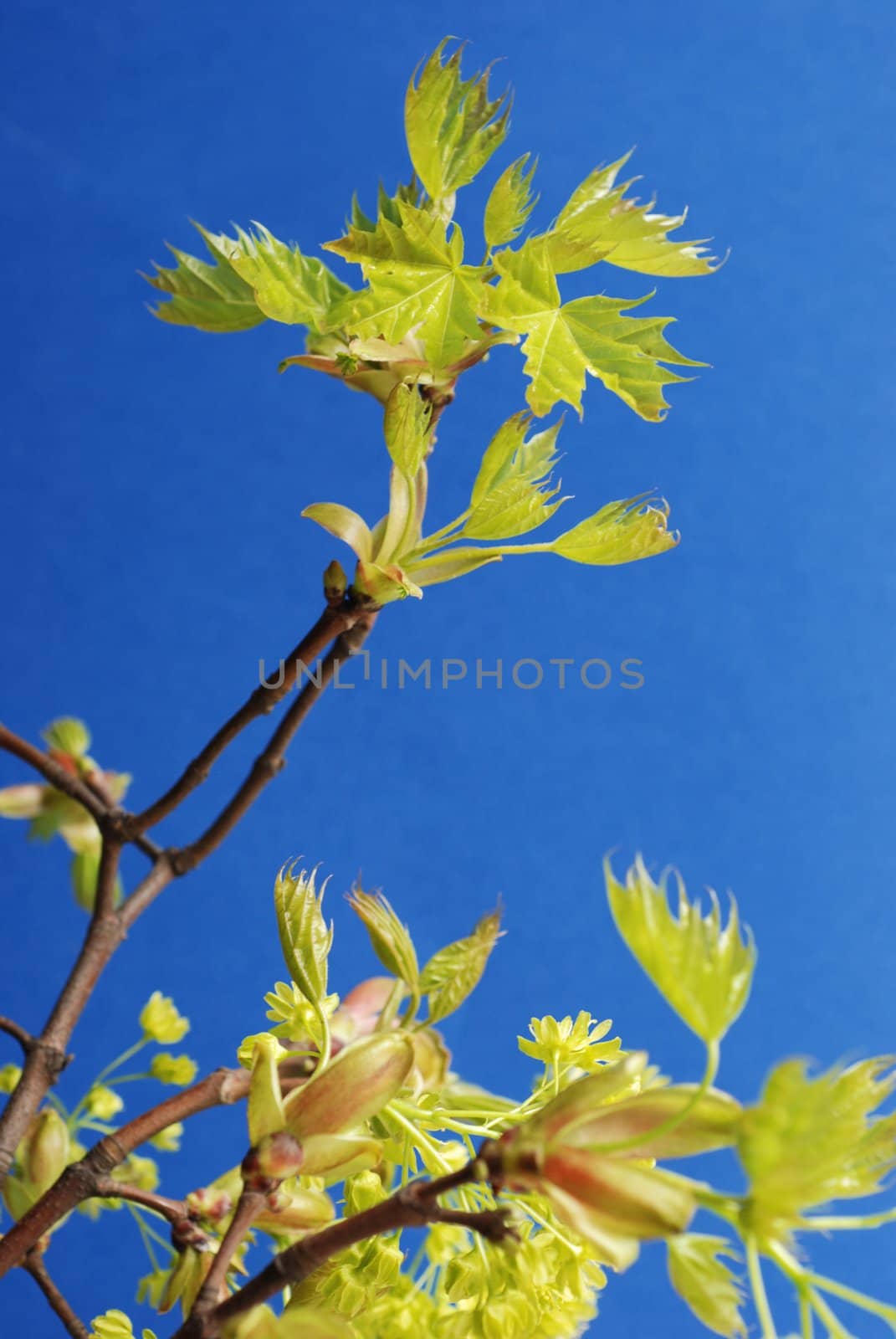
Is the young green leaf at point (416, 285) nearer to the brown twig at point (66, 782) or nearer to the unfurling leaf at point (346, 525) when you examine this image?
the unfurling leaf at point (346, 525)

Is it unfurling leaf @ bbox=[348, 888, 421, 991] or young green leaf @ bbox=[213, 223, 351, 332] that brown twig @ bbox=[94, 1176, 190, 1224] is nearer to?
unfurling leaf @ bbox=[348, 888, 421, 991]

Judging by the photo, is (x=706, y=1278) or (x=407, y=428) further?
(x=407, y=428)

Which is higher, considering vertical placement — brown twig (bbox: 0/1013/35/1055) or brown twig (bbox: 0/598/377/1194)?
brown twig (bbox: 0/598/377/1194)

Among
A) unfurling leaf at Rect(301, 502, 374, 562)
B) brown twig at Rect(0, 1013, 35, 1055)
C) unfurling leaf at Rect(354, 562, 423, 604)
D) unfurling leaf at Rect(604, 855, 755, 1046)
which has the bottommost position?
unfurling leaf at Rect(604, 855, 755, 1046)

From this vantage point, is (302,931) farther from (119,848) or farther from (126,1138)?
(119,848)

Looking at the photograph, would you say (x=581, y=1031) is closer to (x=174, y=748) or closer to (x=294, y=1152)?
(x=294, y=1152)

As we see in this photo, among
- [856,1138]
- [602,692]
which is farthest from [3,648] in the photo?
[856,1138]

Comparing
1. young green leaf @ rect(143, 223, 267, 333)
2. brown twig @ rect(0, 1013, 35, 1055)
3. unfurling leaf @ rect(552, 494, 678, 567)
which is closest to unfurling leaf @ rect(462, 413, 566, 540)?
unfurling leaf @ rect(552, 494, 678, 567)

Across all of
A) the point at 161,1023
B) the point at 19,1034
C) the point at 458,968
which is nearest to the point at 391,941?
Answer: the point at 458,968
